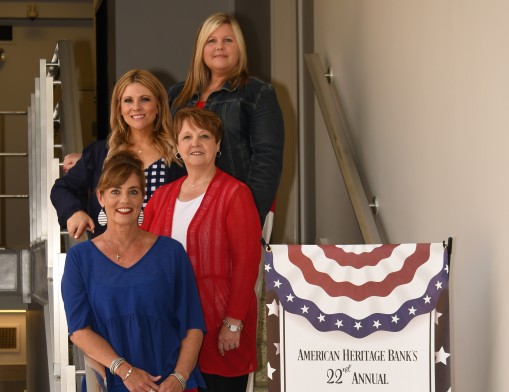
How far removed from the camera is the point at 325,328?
2750mm

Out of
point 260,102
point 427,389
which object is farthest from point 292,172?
point 427,389

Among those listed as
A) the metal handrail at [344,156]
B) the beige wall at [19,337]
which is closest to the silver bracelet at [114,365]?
the metal handrail at [344,156]

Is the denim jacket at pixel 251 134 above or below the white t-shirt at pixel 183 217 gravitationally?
above

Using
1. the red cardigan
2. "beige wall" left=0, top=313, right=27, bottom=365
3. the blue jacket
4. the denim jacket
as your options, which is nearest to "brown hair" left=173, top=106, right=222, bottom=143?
the red cardigan

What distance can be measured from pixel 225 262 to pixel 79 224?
0.52 meters

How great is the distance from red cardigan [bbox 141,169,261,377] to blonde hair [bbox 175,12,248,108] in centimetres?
54

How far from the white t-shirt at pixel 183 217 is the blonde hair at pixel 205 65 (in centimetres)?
52

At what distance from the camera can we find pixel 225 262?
318cm

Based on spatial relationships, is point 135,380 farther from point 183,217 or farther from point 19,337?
point 19,337

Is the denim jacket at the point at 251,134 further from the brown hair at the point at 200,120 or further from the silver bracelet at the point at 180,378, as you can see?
the silver bracelet at the point at 180,378

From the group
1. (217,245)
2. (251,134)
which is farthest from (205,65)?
(217,245)

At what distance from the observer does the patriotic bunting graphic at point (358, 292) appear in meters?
2.74

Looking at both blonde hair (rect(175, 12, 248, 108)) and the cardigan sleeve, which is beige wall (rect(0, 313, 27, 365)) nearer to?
blonde hair (rect(175, 12, 248, 108))

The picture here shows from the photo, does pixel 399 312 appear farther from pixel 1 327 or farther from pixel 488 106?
pixel 1 327
